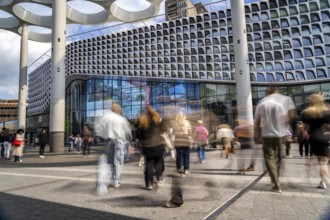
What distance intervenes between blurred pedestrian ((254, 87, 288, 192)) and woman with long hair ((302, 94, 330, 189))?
0.45 metres

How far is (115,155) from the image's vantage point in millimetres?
5977

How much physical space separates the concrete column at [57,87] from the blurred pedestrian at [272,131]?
19.8 meters

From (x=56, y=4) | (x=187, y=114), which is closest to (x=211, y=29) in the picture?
(x=56, y=4)

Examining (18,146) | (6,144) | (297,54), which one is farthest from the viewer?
(297,54)

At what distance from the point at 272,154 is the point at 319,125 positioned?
3.24 feet

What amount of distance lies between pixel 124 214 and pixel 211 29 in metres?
47.1

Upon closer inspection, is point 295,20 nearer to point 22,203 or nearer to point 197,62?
point 197,62

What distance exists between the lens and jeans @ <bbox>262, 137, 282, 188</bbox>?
5148mm

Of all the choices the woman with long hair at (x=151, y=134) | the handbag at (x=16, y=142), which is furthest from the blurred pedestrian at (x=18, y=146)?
the woman with long hair at (x=151, y=134)

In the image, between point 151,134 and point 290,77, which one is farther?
point 290,77

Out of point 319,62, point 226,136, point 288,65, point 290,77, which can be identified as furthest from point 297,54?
point 226,136

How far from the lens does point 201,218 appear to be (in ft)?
12.3

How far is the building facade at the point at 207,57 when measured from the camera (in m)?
42.2

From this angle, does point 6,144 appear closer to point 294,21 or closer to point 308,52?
point 308,52
